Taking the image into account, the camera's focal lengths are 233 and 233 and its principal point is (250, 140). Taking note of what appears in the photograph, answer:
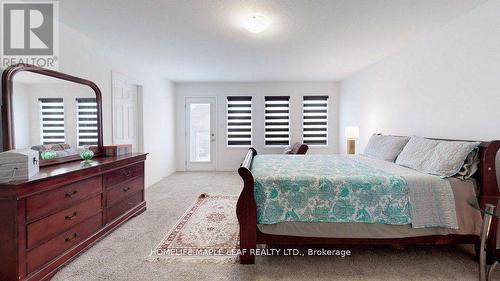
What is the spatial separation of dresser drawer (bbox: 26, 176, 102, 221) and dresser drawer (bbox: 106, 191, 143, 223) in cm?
35

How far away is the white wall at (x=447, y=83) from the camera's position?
2.30m

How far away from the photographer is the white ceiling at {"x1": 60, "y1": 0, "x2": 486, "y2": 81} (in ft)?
7.77

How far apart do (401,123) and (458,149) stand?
5.20 feet

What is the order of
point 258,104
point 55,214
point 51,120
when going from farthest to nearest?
point 258,104 < point 51,120 < point 55,214

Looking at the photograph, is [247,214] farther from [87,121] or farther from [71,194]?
[87,121]

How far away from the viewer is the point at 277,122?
20.5 ft

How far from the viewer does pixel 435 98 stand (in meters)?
2.97

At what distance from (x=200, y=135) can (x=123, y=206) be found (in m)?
3.60

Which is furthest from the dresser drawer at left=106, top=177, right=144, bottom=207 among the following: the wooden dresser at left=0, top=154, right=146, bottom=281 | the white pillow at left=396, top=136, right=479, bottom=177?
the white pillow at left=396, top=136, right=479, bottom=177

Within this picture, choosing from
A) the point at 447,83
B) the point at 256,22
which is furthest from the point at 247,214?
the point at 447,83

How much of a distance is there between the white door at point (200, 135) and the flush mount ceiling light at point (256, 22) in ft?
12.2

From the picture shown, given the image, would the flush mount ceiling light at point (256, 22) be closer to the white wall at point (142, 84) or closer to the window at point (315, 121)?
the white wall at point (142, 84)

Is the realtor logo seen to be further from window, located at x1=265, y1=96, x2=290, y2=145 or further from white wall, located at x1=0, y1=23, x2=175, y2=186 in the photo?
window, located at x1=265, y1=96, x2=290, y2=145

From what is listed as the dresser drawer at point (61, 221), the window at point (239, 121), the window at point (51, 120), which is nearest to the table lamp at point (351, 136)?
the window at point (239, 121)
